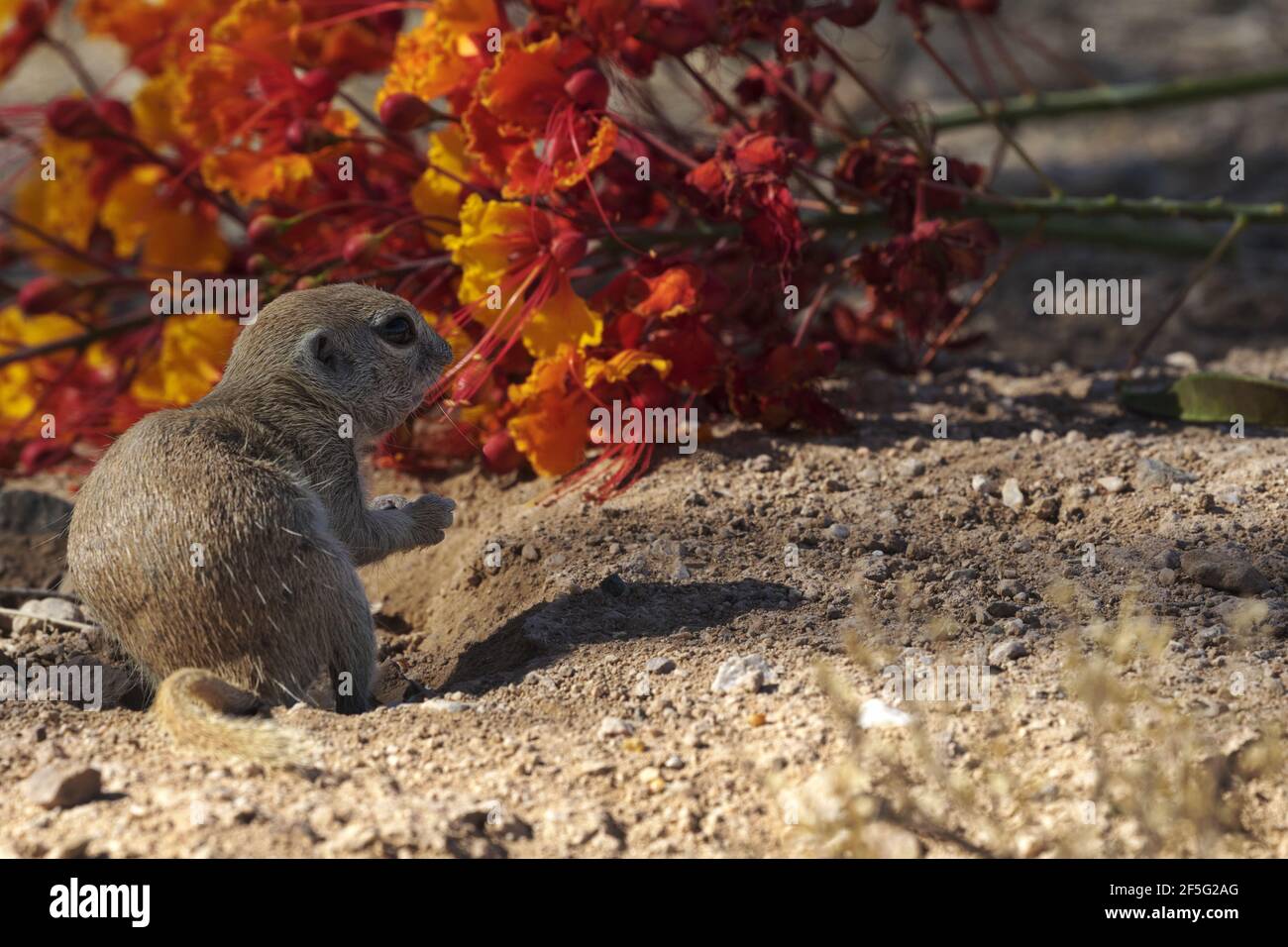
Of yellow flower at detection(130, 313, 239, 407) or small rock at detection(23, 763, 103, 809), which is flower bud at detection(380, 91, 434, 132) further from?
small rock at detection(23, 763, 103, 809)

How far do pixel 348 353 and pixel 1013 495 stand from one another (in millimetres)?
1828

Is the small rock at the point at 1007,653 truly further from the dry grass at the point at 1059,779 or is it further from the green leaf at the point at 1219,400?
the green leaf at the point at 1219,400

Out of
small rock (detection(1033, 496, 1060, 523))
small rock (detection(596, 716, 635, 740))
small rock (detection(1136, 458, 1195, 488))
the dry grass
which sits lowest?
the dry grass

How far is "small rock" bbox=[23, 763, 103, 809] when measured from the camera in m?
2.62

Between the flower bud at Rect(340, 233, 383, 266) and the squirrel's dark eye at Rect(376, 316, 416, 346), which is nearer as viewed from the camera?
the squirrel's dark eye at Rect(376, 316, 416, 346)

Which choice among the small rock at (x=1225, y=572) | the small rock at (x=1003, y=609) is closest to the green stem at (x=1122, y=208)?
the small rock at (x=1225, y=572)

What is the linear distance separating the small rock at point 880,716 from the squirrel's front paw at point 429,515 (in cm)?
128

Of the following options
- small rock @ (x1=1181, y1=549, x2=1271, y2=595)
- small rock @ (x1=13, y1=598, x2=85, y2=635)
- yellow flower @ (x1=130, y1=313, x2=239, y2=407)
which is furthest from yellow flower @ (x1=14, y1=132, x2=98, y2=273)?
small rock @ (x1=1181, y1=549, x2=1271, y2=595)

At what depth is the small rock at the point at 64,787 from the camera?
262 centimetres

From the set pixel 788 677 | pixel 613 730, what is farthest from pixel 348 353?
pixel 788 677

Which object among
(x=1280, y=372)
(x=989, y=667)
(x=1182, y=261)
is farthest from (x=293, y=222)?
(x=1182, y=261)

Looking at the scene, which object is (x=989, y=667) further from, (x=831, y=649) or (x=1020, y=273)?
(x=1020, y=273)

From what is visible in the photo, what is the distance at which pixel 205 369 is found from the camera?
174 inches

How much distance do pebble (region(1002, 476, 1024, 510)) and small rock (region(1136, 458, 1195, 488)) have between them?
13.2 inches
